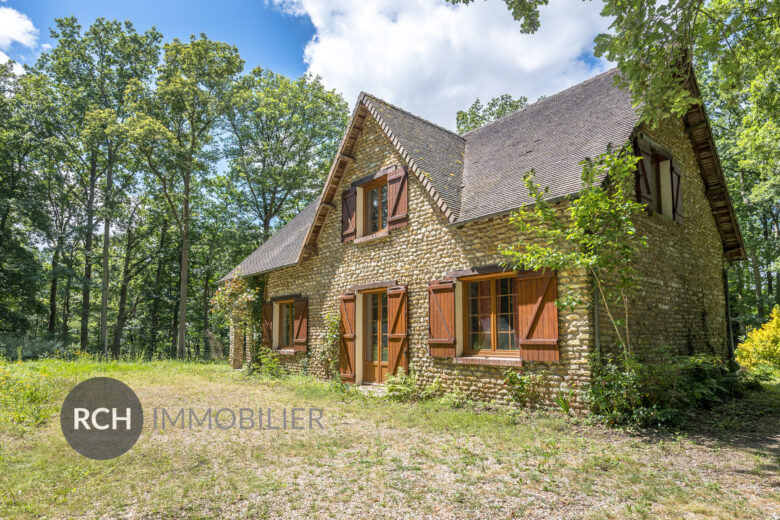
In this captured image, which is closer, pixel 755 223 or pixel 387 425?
pixel 387 425

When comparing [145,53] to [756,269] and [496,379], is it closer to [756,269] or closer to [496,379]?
[496,379]

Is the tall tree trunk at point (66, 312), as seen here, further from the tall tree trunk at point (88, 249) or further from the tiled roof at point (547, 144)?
the tiled roof at point (547, 144)

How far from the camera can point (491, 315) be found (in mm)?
8039

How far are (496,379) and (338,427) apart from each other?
9.09 feet

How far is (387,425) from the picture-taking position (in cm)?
665

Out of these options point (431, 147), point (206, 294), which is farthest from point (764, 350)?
point (206, 294)

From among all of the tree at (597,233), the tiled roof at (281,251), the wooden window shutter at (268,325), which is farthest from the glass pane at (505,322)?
the wooden window shutter at (268,325)

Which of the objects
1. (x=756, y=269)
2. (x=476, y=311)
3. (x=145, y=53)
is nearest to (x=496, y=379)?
(x=476, y=311)

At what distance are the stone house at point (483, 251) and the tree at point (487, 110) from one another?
13.6 meters

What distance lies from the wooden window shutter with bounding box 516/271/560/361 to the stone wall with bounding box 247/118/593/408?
0.43ft

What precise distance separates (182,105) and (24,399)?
14969 millimetres

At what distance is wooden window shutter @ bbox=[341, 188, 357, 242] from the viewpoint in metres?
11.0

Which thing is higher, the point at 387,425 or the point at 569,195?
the point at 569,195

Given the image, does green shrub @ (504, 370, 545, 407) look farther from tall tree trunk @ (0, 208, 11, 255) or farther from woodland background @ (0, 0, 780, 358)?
tall tree trunk @ (0, 208, 11, 255)
